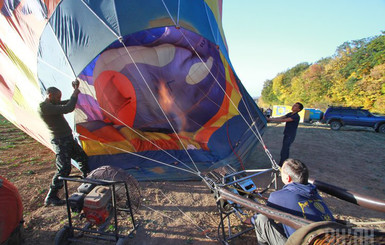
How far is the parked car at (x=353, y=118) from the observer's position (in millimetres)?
10719

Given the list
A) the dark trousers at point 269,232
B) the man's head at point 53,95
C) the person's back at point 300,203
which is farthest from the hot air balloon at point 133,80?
the person's back at point 300,203

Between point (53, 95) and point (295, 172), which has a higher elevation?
point (53, 95)

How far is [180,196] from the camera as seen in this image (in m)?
3.26

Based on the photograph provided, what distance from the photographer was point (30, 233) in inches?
92.9

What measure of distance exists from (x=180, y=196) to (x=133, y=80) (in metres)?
3.73

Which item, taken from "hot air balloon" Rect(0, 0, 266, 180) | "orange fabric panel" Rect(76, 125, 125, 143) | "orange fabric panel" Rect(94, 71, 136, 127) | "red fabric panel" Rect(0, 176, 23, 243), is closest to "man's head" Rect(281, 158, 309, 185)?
"hot air balloon" Rect(0, 0, 266, 180)

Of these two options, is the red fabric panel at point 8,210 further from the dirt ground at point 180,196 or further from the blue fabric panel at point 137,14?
the blue fabric panel at point 137,14

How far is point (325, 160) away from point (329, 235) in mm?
5242

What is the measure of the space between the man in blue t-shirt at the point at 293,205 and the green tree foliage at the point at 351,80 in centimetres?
2120

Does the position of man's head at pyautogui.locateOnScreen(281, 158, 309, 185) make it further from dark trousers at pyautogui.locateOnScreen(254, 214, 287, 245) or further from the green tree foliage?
the green tree foliage

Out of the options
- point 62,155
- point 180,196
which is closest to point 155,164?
point 180,196

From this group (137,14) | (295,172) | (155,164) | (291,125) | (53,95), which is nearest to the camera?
(295,172)

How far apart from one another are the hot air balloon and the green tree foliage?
62.2 ft

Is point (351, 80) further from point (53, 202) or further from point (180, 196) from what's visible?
point (53, 202)
